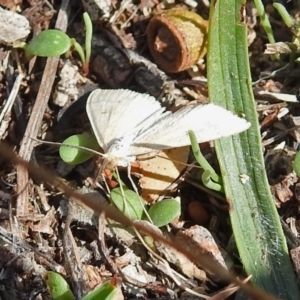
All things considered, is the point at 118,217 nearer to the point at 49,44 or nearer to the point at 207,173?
the point at 207,173

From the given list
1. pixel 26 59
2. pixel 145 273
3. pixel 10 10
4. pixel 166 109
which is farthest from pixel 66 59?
pixel 145 273

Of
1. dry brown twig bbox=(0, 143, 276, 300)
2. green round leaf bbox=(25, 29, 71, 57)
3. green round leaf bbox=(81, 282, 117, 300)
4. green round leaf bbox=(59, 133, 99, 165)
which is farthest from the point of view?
green round leaf bbox=(25, 29, 71, 57)

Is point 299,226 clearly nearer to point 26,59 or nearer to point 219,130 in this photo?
point 219,130

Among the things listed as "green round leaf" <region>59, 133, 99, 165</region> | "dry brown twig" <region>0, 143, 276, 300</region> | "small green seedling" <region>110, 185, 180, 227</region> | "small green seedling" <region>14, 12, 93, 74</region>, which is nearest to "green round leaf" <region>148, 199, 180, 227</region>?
"small green seedling" <region>110, 185, 180, 227</region>

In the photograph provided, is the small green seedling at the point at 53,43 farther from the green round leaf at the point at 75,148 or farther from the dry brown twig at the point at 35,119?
the green round leaf at the point at 75,148

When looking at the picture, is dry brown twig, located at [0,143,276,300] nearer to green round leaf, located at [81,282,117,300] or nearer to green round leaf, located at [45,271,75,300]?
green round leaf, located at [81,282,117,300]

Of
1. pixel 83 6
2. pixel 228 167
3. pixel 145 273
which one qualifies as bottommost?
pixel 145 273
